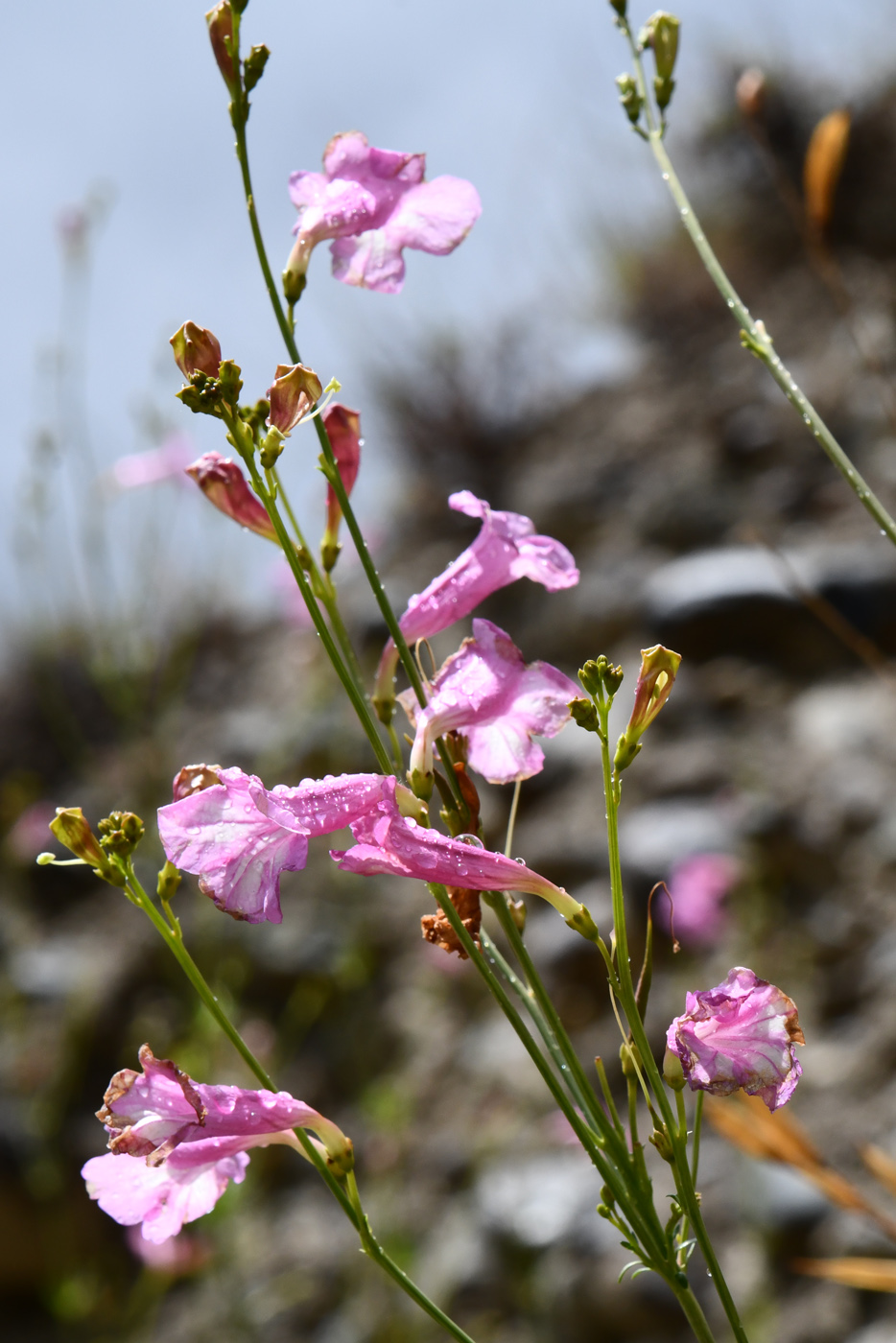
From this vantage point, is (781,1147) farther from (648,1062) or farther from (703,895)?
(703,895)

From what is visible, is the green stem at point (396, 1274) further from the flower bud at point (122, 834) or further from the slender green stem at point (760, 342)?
the slender green stem at point (760, 342)

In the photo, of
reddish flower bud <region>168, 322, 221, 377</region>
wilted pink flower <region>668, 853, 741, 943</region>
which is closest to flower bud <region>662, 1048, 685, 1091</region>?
reddish flower bud <region>168, 322, 221, 377</region>

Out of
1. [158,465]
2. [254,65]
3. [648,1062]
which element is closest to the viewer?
[648,1062]

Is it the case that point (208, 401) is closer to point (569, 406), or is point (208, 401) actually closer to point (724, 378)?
point (724, 378)

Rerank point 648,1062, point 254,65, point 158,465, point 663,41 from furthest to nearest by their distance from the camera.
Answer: point 158,465 → point 663,41 → point 254,65 → point 648,1062

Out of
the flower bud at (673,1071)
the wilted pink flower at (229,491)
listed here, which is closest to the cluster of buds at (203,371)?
the wilted pink flower at (229,491)

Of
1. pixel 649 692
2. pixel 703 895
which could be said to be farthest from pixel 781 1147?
pixel 703 895
